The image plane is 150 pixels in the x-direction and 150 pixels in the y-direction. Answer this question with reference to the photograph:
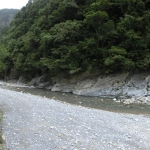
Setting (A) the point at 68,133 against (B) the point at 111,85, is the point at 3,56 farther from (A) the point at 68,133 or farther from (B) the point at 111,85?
(A) the point at 68,133

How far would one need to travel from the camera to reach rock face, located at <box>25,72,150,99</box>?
25.2 meters

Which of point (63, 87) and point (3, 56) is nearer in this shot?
point (63, 87)

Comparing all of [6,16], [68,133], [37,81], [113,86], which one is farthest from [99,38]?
[6,16]

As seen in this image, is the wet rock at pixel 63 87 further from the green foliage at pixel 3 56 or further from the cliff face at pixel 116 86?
the green foliage at pixel 3 56

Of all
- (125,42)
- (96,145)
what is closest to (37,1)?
(125,42)

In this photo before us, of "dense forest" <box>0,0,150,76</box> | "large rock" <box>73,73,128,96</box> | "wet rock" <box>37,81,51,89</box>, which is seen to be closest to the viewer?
"large rock" <box>73,73,128,96</box>

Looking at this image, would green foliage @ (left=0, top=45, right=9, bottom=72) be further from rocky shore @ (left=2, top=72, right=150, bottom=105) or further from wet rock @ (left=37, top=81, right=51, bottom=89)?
rocky shore @ (left=2, top=72, right=150, bottom=105)

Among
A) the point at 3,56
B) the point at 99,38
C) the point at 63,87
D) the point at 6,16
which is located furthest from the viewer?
the point at 6,16

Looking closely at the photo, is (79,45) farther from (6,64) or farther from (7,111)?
(6,64)

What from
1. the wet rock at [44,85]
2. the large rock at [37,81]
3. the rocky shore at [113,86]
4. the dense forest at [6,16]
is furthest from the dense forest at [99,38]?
the dense forest at [6,16]

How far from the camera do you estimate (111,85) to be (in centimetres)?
2698

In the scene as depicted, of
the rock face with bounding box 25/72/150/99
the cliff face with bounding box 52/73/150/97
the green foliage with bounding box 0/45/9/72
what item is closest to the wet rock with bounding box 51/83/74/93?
the rock face with bounding box 25/72/150/99

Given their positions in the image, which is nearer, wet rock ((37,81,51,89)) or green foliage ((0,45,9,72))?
wet rock ((37,81,51,89))

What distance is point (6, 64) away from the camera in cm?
5200
